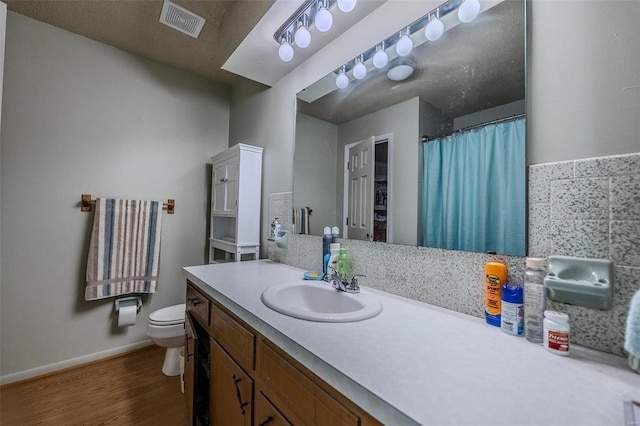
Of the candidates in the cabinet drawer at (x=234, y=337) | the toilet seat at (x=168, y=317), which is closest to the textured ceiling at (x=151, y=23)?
the cabinet drawer at (x=234, y=337)

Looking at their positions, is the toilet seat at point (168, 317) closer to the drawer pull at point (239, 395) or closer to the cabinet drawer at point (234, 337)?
the cabinet drawer at point (234, 337)

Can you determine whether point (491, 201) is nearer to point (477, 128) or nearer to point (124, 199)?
point (477, 128)

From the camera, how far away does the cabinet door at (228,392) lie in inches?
33.1

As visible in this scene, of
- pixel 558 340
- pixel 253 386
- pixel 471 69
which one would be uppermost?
pixel 471 69

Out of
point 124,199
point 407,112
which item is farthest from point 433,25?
point 124,199

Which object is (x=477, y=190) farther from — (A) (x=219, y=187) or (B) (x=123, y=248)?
(B) (x=123, y=248)

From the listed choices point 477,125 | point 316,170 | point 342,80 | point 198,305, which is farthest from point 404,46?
point 198,305

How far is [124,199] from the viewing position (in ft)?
6.69

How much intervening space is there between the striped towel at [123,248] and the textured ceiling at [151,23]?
119 centimetres

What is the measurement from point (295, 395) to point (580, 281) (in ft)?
2.43

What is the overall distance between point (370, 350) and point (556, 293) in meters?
0.49

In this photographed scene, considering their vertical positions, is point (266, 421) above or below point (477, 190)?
below

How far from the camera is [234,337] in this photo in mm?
928

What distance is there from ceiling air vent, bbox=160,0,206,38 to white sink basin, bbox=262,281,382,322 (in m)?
1.74
